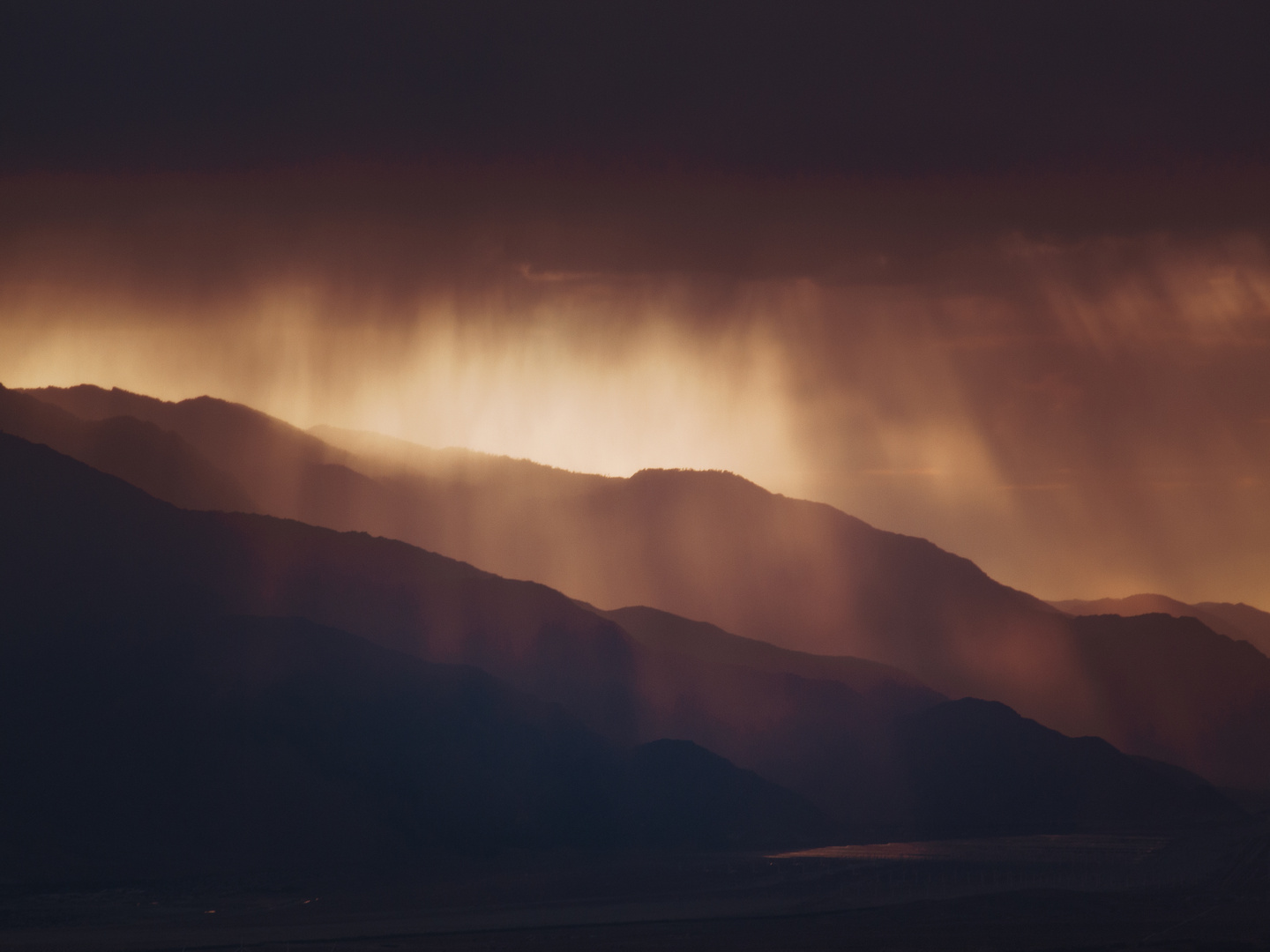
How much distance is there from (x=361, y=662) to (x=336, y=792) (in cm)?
1614

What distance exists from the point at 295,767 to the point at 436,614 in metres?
38.3

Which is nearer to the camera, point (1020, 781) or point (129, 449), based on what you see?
point (1020, 781)

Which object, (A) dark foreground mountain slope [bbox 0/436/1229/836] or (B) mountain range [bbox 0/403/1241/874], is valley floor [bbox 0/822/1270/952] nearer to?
(B) mountain range [bbox 0/403/1241/874]

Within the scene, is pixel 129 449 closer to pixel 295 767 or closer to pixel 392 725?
pixel 392 725

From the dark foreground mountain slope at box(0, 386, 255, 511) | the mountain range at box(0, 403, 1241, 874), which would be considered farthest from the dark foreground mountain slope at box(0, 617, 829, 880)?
the dark foreground mountain slope at box(0, 386, 255, 511)

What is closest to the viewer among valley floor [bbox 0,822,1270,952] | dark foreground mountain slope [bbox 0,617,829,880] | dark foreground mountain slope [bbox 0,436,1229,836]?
valley floor [bbox 0,822,1270,952]

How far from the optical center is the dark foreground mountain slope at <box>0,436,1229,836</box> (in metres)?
115

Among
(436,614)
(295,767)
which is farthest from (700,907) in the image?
(436,614)

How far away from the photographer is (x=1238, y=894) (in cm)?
8425

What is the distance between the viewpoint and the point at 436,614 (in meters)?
135

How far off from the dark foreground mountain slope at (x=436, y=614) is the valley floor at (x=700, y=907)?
29.6 metres

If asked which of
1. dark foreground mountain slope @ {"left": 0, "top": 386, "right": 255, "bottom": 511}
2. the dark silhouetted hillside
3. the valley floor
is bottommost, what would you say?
the valley floor

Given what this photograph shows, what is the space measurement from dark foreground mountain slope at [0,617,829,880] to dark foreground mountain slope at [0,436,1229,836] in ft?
20.5

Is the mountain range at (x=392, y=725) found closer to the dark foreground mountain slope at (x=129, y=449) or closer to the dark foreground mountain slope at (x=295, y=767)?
the dark foreground mountain slope at (x=295, y=767)
